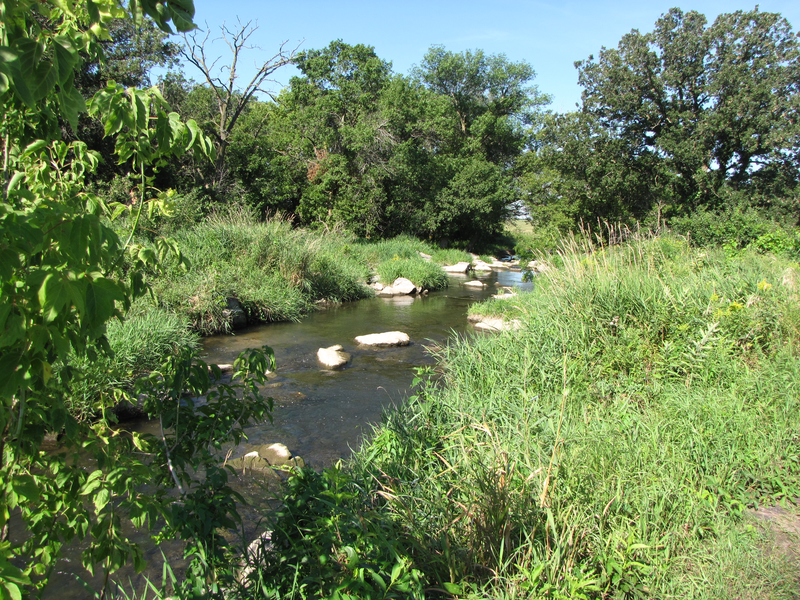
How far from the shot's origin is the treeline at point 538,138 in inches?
720

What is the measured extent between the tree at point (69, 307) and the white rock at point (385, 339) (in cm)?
725

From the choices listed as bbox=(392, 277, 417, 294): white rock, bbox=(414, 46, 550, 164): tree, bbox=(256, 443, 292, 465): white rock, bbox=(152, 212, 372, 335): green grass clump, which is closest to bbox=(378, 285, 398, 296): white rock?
bbox=(392, 277, 417, 294): white rock

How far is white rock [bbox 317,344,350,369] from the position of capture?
8.30 m

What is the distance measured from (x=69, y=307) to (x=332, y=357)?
288 inches

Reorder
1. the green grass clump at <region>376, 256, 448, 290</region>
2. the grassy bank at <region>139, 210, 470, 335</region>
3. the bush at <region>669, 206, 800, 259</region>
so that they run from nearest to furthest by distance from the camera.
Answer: the grassy bank at <region>139, 210, 470, 335</region>, the bush at <region>669, 206, 800, 259</region>, the green grass clump at <region>376, 256, 448, 290</region>

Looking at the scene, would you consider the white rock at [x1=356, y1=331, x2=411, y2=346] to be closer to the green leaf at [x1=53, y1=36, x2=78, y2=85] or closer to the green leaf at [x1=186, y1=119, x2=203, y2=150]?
the green leaf at [x1=186, y1=119, x2=203, y2=150]

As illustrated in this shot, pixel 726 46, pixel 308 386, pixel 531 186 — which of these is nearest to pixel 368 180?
pixel 531 186

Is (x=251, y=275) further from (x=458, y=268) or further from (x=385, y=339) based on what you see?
(x=458, y=268)

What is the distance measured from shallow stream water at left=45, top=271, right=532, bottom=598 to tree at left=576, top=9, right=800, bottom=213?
40.7 feet

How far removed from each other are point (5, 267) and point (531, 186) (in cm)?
2891

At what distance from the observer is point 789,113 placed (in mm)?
17562

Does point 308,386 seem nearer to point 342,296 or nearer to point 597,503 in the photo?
point 597,503

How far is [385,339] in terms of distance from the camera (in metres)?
9.70

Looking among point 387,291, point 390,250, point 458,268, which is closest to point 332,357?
point 387,291
